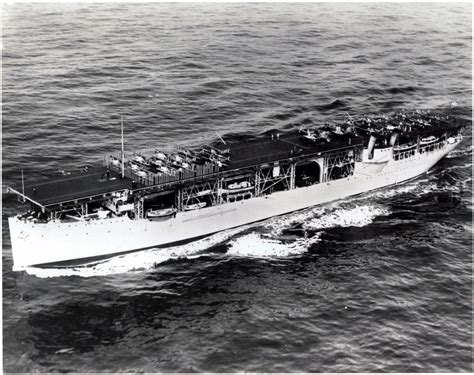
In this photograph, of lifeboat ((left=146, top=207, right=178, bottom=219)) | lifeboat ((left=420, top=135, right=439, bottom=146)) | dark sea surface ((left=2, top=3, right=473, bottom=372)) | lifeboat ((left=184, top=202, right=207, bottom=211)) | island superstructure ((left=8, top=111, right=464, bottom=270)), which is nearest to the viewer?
dark sea surface ((left=2, top=3, right=473, bottom=372))

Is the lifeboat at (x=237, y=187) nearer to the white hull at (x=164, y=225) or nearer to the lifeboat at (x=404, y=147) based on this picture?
the white hull at (x=164, y=225)

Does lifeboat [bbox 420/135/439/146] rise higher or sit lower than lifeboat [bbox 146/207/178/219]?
higher

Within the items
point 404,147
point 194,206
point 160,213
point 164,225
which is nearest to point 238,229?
point 194,206

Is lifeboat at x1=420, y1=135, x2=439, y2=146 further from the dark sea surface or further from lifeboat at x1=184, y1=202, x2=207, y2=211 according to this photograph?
lifeboat at x1=184, y1=202, x2=207, y2=211

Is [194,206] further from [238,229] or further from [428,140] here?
[428,140]

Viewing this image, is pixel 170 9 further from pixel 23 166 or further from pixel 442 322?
pixel 442 322

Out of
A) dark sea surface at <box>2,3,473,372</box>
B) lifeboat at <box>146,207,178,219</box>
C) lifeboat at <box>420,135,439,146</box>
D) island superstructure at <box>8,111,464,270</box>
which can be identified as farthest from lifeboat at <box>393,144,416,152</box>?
lifeboat at <box>146,207,178,219</box>
